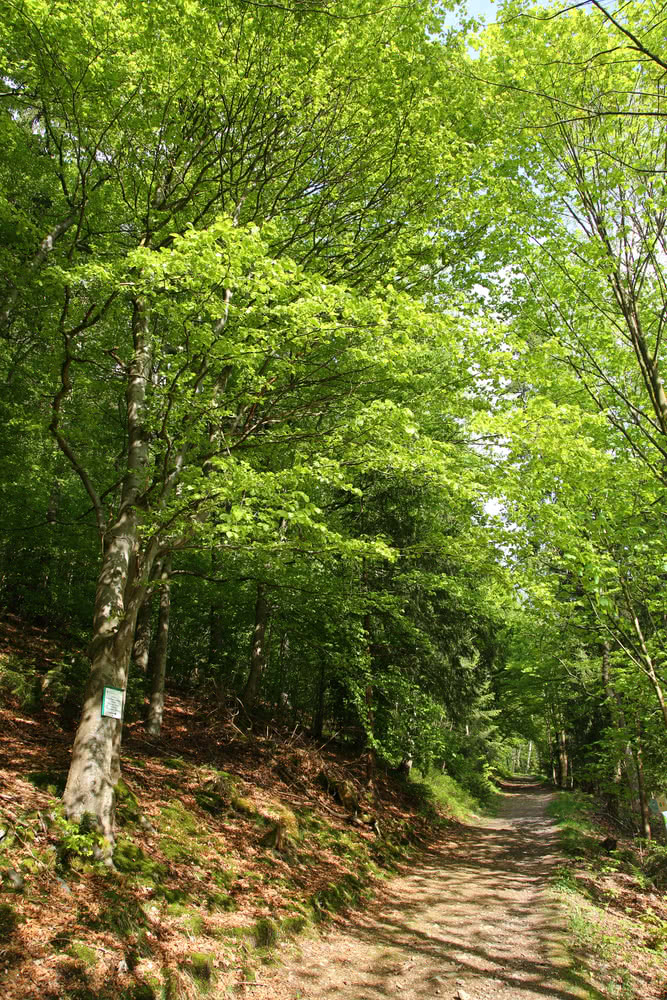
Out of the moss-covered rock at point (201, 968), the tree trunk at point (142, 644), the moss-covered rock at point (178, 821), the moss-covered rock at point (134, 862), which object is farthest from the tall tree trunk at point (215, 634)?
the moss-covered rock at point (201, 968)

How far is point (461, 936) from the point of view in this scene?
7.14 metres

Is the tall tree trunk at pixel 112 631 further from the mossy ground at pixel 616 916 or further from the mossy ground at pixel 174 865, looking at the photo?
the mossy ground at pixel 616 916

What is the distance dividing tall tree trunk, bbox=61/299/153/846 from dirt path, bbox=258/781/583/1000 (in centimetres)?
226

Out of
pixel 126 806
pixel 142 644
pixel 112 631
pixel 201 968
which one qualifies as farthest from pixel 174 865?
pixel 142 644

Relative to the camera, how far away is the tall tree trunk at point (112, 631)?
546cm

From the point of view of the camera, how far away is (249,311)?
5.57 meters

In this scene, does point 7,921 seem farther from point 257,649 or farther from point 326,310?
point 257,649

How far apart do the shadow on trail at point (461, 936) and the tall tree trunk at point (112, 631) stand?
272 cm

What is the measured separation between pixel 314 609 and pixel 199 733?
2.91m

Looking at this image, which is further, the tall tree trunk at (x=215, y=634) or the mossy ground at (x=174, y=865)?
the tall tree trunk at (x=215, y=634)

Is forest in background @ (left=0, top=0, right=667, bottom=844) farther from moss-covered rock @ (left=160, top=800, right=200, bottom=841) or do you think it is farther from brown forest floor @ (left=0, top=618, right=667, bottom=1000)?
moss-covered rock @ (left=160, top=800, right=200, bottom=841)

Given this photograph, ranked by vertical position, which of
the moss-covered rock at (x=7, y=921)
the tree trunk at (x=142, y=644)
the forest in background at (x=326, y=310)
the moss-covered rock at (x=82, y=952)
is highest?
the forest in background at (x=326, y=310)

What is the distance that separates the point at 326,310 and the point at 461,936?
7554mm

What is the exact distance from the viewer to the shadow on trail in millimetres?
5594
